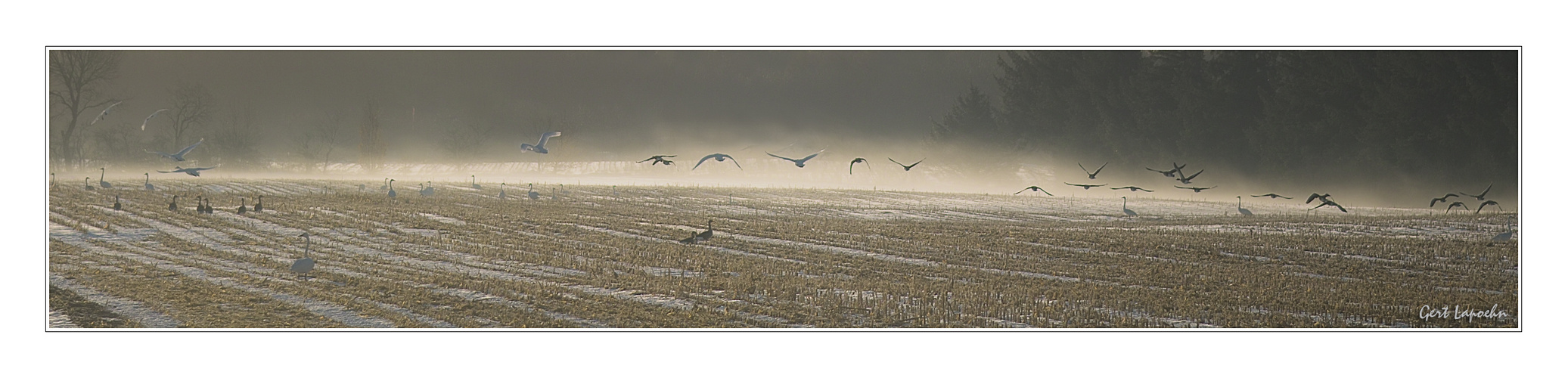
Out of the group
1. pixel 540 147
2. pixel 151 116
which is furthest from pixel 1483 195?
pixel 151 116

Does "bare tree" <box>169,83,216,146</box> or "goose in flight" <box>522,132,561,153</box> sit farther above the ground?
"bare tree" <box>169,83,216,146</box>

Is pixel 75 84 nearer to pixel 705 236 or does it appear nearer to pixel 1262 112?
pixel 705 236

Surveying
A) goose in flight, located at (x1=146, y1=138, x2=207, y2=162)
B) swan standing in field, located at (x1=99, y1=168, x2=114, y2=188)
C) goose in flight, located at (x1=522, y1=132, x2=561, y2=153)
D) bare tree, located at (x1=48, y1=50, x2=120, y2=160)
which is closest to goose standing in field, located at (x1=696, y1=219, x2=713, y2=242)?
goose in flight, located at (x1=522, y1=132, x2=561, y2=153)

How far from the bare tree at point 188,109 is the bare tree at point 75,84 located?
2.96 feet

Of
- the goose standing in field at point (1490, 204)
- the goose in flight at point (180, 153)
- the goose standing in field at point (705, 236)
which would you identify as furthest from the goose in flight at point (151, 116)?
the goose standing in field at point (1490, 204)

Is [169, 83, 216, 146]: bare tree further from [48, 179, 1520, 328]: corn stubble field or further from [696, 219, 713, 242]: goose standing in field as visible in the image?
[696, 219, 713, 242]: goose standing in field

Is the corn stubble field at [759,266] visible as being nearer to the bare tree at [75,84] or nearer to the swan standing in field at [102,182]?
the swan standing in field at [102,182]

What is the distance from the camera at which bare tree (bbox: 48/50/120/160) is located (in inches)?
443

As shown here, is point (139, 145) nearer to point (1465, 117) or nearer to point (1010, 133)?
point (1010, 133)

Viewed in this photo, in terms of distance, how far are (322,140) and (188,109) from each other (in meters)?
4.27

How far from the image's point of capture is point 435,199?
19.0 meters

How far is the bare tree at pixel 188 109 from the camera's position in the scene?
1359cm

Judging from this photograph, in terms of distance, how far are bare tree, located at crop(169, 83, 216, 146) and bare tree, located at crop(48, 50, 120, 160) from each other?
2.96 ft

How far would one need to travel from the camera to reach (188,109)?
1396 centimetres
